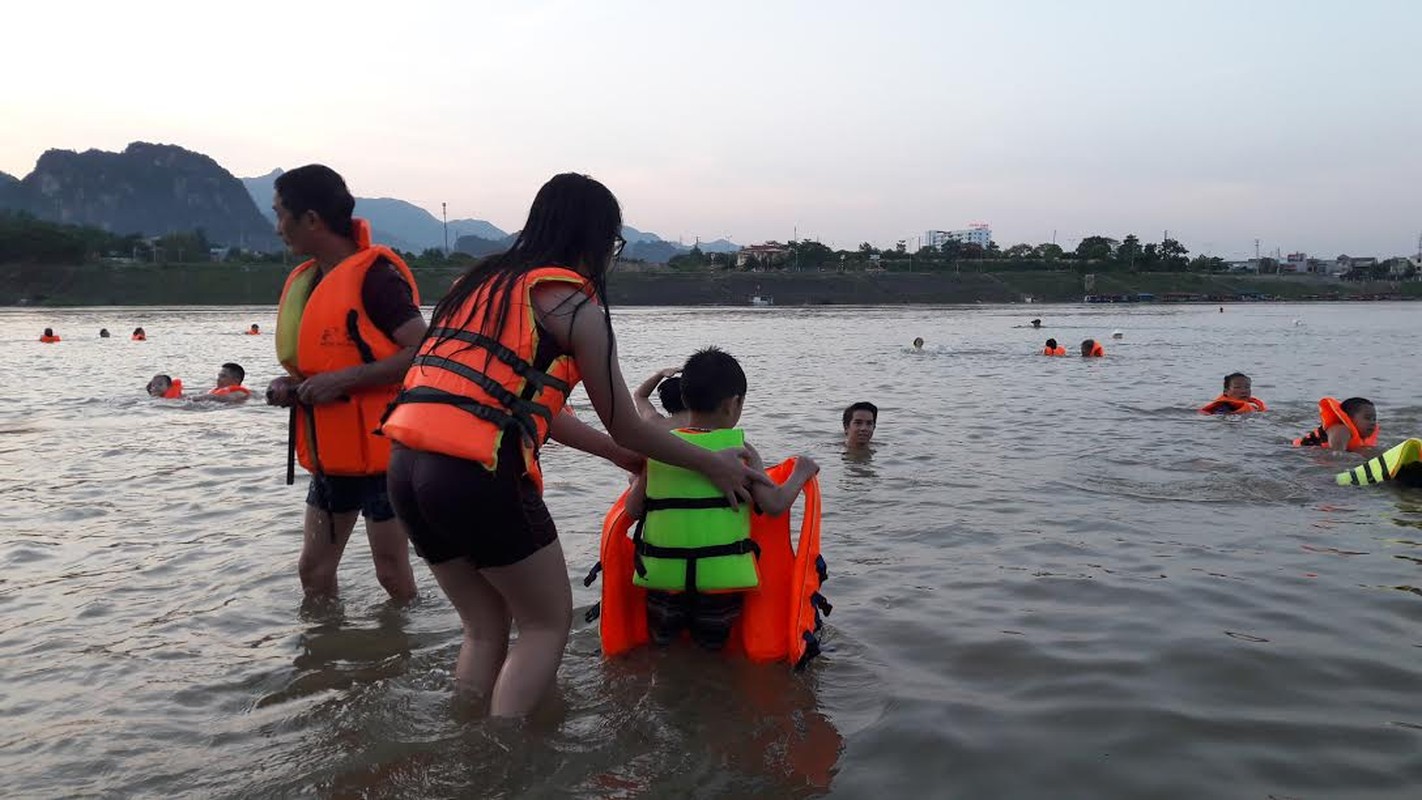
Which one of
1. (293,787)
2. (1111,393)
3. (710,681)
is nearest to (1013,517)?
(710,681)

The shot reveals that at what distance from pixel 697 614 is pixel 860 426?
604cm

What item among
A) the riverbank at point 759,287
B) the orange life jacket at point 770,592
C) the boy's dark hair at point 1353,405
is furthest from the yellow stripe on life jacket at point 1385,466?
the riverbank at point 759,287

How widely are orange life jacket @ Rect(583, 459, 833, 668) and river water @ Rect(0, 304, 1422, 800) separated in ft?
0.44

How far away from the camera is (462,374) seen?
10.0ft

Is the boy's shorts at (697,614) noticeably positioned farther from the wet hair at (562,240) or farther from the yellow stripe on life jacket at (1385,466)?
the yellow stripe on life jacket at (1385,466)

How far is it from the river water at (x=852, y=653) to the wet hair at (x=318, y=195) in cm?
196

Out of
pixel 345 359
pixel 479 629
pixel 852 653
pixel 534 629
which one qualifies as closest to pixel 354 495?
pixel 345 359

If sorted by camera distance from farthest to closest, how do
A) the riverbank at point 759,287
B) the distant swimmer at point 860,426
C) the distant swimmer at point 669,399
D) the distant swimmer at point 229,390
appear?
the riverbank at point 759,287 → the distant swimmer at point 229,390 → the distant swimmer at point 860,426 → the distant swimmer at point 669,399

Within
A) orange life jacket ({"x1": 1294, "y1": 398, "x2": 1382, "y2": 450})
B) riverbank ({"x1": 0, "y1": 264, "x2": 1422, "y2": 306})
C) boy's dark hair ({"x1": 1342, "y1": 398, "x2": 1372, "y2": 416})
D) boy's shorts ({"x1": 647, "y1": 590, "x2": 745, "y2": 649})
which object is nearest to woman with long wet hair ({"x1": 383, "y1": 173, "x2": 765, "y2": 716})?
boy's shorts ({"x1": 647, "y1": 590, "x2": 745, "y2": 649})

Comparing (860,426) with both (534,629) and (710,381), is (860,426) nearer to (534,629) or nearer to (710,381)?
(710,381)

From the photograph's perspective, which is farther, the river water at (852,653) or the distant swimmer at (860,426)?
the distant swimmer at (860,426)

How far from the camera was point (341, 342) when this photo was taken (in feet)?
14.3

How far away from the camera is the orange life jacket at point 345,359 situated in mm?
4332

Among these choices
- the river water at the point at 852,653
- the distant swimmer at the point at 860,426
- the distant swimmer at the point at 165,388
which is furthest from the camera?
the distant swimmer at the point at 165,388
